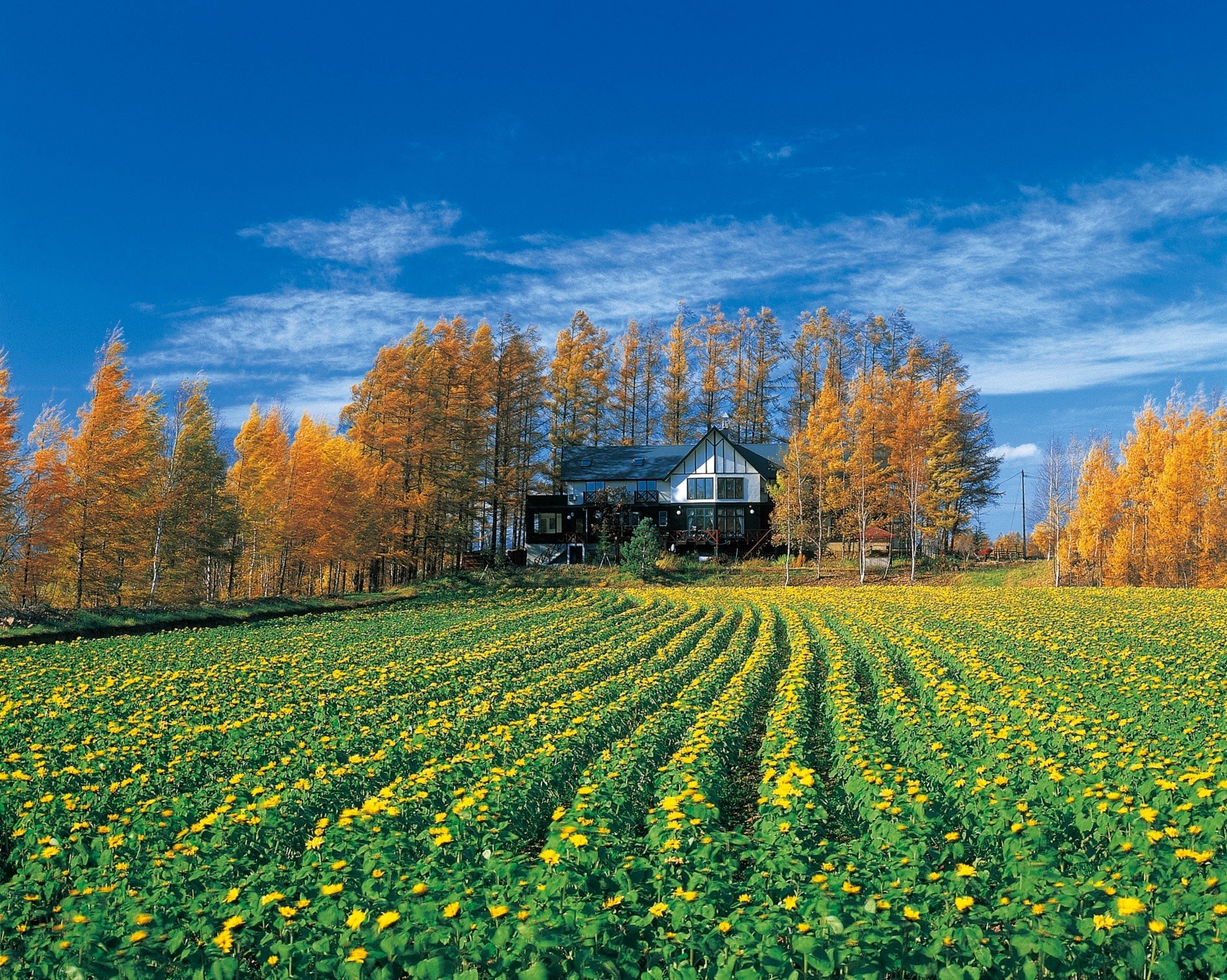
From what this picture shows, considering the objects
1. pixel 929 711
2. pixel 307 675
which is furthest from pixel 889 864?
pixel 307 675

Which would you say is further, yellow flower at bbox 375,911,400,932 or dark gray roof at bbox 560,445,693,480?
dark gray roof at bbox 560,445,693,480

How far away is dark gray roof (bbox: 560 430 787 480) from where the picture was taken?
50.3 metres

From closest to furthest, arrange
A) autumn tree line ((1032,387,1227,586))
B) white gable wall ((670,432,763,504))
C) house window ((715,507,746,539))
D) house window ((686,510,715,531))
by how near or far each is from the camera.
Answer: autumn tree line ((1032,387,1227,586)), white gable wall ((670,432,763,504)), house window ((715,507,746,539)), house window ((686,510,715,531))

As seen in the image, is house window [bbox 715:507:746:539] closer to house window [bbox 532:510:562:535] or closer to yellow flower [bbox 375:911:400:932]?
house window [bbox 532:510:562:535]

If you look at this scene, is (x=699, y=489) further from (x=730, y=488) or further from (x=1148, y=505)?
(x=1148, y=505)

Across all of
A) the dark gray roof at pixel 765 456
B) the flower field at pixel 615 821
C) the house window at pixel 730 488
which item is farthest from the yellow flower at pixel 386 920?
the house window at pixel 730 488

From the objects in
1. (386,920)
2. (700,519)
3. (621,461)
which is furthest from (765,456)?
(386,920)

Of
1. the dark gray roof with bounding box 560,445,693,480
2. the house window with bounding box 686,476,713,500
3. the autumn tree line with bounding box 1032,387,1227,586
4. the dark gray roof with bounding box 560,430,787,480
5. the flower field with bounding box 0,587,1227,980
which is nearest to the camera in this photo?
the flower field with bounding box 0,587,1227,980

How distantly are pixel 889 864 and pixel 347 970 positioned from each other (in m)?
3.21

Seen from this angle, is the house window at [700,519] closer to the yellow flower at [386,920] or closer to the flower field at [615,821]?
the flower field at [615,821]

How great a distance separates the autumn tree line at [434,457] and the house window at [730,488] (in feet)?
16.3

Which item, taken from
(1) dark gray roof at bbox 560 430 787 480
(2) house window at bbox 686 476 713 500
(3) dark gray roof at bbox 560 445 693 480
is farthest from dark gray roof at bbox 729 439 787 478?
(3) dark gray roof at bbox 560 445 693 480

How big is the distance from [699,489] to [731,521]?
303 centimetres

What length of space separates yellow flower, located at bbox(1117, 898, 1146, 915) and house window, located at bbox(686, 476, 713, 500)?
46372 millimetres
